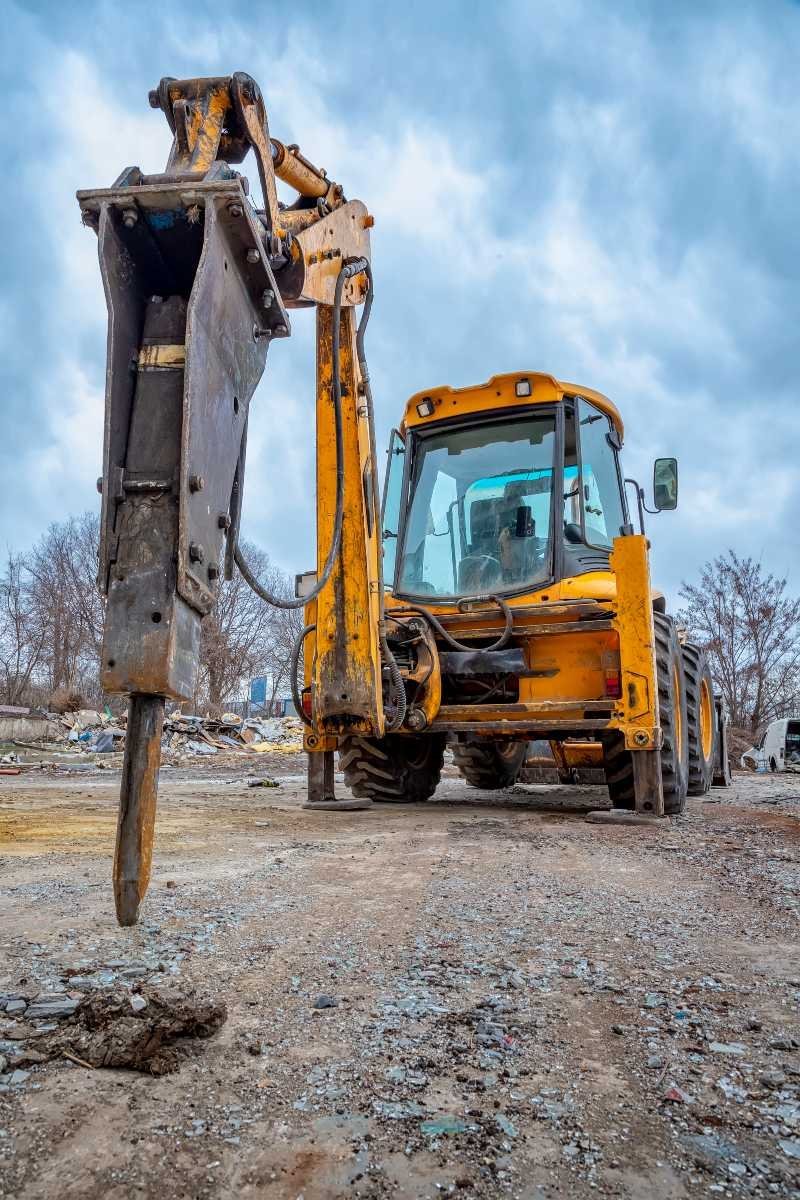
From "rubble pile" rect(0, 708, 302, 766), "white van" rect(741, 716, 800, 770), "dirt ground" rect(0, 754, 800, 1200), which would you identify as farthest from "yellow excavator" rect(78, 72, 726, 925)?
"rubble pile" rect(0, 708, 302, 766)

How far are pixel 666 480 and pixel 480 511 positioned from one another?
5.03 ft

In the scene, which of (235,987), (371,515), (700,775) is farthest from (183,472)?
(700,775)

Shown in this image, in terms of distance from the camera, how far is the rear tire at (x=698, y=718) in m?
7.71

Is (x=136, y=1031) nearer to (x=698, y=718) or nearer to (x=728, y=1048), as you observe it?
(x=728, y=1048)

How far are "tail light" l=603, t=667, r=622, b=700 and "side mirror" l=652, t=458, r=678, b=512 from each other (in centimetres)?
161

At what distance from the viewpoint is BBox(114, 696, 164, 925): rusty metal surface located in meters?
2.05

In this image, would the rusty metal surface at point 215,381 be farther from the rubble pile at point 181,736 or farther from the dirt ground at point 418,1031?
the rubble pile at point 181,736

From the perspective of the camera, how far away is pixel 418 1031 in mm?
1821

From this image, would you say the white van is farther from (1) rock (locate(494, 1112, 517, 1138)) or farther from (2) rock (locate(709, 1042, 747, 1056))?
(1) rock (locate(494, 1112, 517, 1138))

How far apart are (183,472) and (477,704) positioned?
4.79m

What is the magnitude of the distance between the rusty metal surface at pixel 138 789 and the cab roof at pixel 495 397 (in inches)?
217

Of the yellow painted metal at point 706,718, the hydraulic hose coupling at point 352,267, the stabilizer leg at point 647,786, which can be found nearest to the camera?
the hydraulic hose coupling at point 352,267

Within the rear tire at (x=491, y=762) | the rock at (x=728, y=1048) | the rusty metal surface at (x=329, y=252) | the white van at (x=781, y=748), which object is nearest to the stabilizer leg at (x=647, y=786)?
the rear tire at (x=491, y=762)

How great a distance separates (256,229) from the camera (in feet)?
7.68
